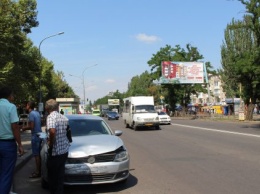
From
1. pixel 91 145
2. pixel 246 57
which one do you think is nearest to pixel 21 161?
pixel 91 145

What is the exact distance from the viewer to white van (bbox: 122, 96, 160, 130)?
93.9 feet

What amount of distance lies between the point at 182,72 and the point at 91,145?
53.1 meters

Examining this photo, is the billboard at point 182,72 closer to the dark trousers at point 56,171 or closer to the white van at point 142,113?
the white van at point 142,113

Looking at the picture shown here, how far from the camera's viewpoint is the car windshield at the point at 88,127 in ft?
29.2

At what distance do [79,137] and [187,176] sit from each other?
8.66ft

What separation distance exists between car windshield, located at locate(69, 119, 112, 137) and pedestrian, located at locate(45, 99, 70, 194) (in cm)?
205

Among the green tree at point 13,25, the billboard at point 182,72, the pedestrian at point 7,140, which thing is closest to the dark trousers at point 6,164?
the pedestrian at point 7,140

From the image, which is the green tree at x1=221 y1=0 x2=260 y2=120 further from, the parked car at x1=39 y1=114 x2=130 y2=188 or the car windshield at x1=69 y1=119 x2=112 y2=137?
the parked car at x1=39 y1=114 x2=130 y2=188

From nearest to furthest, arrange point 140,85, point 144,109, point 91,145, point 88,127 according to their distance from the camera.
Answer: point 91,145 → point 88,127 → point 144,109 → point 140,85

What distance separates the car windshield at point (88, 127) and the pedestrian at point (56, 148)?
205 centimetres

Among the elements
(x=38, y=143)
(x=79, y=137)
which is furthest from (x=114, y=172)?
(x=38, y=143)

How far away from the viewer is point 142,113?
29.2 m

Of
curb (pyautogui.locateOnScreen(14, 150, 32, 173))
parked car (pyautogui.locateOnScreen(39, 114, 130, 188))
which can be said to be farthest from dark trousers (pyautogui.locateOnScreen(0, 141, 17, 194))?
curb (pyautogui.locateOnScreen(14, 150, 32, 173))

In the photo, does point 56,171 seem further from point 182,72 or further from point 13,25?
point 182,72
